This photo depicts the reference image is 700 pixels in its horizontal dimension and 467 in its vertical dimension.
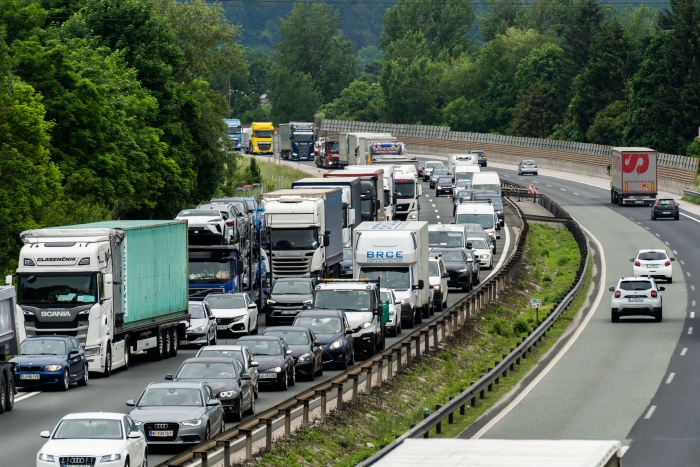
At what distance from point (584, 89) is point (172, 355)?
5048 inches

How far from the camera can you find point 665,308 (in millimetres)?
57906

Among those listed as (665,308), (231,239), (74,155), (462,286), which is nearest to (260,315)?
(231,239)

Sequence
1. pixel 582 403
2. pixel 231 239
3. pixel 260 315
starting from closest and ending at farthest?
pixel 582 403 < pixel 231 239 < pixel 260 315

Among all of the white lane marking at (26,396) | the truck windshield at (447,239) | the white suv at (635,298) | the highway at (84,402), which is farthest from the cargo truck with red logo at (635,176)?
the white lane marking at (26,396)

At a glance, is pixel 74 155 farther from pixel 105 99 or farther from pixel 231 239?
pixel 231 239

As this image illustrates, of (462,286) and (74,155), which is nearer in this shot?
(462,286)

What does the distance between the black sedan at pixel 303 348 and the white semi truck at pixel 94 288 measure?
4320 mm

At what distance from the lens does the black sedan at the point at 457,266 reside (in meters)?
62.3

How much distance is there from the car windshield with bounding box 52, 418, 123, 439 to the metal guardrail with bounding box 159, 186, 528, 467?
115 centimetres

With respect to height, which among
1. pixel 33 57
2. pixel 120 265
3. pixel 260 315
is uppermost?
pixel 33 57

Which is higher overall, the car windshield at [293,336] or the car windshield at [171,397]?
the car windshield at [171,397]

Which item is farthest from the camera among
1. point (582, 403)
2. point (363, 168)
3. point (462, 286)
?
point (363, 168)

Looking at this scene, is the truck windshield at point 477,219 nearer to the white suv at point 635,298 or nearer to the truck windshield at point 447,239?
the truck windshield at point 447,239

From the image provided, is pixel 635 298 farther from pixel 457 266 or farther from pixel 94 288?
pixel 94 288
